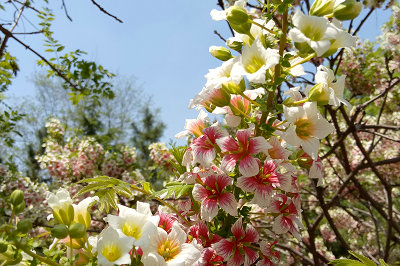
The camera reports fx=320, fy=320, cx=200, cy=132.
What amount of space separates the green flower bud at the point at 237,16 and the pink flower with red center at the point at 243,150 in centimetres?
26

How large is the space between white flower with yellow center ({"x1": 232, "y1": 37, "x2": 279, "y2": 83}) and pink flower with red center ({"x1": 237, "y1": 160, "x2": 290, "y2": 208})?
21 cm

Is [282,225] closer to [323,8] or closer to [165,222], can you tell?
[165,222]

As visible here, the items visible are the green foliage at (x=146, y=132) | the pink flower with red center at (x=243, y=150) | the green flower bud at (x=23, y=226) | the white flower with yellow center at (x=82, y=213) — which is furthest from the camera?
the green foliage at (x=146, y=132)

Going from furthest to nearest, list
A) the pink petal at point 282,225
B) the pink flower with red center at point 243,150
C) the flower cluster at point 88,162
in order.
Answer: the flower cluster at point 88,162
the pink petal at point 282,225
the pink flower with red center at point 243,150

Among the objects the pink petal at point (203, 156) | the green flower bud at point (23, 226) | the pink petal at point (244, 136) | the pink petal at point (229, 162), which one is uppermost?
the pink petal at point (244, 136)

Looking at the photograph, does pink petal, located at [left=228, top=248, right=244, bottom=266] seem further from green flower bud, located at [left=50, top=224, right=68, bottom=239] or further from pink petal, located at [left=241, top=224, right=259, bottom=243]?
green flower bud, located at [left=50, top=224, right=68, bottom=239]

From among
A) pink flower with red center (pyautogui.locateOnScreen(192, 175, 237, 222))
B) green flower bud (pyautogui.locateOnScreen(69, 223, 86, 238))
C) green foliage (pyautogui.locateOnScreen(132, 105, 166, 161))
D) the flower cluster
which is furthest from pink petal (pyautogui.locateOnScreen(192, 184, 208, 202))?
green foliage (pyautogui.locateOnScreen(132, 105, 166, 161))

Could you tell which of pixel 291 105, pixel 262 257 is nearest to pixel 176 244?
pixel 262 257

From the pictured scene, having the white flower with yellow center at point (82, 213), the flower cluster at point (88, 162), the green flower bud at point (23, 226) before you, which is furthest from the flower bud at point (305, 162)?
the flower cluster at point (88, 162)

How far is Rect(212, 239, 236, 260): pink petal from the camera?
0.74 metres

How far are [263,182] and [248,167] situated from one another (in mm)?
79

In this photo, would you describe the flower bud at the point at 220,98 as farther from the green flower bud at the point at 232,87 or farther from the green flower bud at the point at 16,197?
the green flower bud at the point at 16,197

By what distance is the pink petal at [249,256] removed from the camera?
77 cm

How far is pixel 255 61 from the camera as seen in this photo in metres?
0.76
